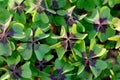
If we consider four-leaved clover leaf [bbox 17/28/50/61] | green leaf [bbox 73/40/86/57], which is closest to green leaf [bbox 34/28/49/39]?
four-leaved clover leaf [bbox 17/28/50/61]

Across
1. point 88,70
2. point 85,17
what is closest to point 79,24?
point 85,17

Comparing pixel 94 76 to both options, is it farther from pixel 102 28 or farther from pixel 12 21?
pixel 12 21

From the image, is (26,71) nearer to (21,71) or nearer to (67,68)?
(21,71)

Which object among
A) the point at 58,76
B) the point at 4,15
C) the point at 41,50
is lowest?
the point at 58,76

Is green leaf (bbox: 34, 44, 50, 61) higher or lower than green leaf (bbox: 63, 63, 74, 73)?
higher

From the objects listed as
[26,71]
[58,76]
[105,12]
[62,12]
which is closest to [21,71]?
[26,71]

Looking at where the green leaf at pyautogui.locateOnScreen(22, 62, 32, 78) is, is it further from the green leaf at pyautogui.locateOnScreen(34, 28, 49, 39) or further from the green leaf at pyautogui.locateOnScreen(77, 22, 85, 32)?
the green leaf at pyautogui.locateOnScreen(77, 22, 85, 32)
